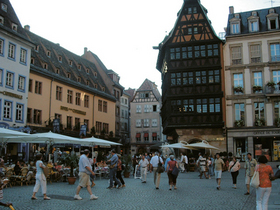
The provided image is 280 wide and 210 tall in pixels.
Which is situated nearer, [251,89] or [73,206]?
[73,206]

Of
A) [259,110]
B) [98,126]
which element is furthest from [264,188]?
[98,126]

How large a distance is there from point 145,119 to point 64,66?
88.0 ft

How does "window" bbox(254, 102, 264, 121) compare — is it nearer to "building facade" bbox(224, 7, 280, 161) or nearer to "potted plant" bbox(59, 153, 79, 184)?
"building facade" bbox(224, 7, 280, 161)

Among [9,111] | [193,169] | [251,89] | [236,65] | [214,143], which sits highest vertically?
[236,65]

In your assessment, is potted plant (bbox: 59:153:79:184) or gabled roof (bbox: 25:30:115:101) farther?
gabled roof (bbox: 25:30:115:101)

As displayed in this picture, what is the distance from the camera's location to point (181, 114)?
33719mm

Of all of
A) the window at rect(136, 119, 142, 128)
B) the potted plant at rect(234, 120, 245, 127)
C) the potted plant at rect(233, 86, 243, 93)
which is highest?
the potted plant at rect(233, 86, 243, 93)

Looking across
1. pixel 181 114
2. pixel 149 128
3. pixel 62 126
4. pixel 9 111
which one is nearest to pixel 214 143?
pixel 181 114

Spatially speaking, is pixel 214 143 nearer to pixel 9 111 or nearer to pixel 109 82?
pixel 9 111

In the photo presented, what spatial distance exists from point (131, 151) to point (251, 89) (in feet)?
115

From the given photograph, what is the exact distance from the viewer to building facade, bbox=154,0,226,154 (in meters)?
33.3

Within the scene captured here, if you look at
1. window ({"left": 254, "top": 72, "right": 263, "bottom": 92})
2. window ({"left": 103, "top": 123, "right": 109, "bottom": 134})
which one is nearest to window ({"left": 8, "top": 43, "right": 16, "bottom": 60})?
window ({"left": 103, "top": 123, "right": 109, "bottom": 134})

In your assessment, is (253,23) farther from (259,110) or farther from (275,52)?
(259,110)

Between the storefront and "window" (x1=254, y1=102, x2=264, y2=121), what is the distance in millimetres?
1283
